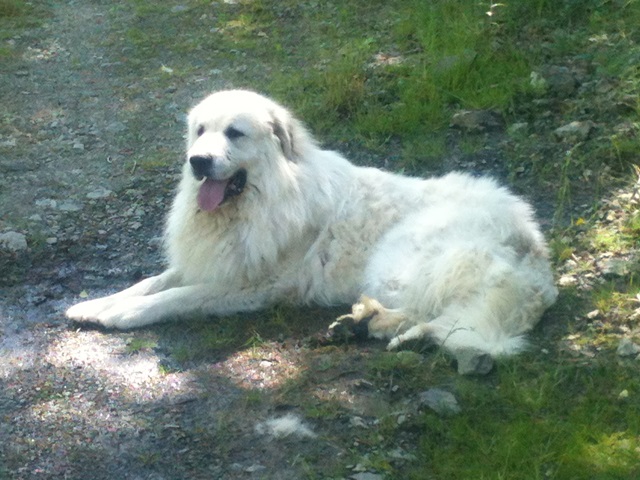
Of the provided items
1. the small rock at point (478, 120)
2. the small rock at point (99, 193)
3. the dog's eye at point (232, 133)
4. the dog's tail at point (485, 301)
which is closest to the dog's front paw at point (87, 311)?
the dog's eye at point (232, 133)

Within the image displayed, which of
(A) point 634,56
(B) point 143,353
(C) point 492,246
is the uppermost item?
(A) point 634,56

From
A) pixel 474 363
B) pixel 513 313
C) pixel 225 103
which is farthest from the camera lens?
pixel 225 103

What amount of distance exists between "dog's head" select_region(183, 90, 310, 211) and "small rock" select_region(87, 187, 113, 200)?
155 cm

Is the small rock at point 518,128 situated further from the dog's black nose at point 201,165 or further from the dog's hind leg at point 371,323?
the dog's black nose at point 201,165

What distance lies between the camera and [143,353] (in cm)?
468

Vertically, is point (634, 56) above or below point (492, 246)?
above

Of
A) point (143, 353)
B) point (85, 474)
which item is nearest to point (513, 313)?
point (143, 353)

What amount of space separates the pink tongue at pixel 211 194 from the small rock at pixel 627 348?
2300mm

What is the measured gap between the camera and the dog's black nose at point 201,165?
4.89 meters

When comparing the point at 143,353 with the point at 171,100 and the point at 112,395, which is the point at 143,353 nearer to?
the point at 112,395

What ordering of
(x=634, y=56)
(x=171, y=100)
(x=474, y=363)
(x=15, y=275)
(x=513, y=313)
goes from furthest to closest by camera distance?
(x=171, y=100) → (x=634, y=56) → (x=15, y=275) → (x=513, y=313) → (x=474, y=363)

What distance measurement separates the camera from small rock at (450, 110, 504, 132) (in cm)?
684

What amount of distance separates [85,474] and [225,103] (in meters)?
2.35

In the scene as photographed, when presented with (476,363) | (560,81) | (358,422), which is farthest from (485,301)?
(560,81)
